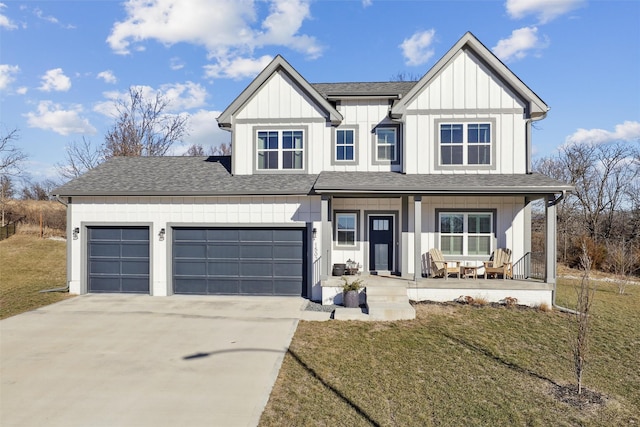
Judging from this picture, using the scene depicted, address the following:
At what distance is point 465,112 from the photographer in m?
12.1

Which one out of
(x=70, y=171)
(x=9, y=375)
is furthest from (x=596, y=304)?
(x=70, y=171)

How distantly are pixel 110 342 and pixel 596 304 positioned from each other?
13.5 m

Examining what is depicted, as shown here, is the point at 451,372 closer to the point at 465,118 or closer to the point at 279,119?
the point at 465,118

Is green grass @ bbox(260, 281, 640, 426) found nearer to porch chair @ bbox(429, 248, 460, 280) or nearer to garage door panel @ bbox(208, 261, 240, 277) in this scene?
porch chair @ bbox(429, 248, 460, 280)

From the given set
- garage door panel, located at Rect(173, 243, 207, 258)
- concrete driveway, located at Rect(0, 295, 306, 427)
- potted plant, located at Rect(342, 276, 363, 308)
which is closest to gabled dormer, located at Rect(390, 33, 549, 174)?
potted plant, located at Rect(342, 276, 363, 308)

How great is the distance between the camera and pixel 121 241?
12.0 meters

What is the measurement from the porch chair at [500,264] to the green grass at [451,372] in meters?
1.93

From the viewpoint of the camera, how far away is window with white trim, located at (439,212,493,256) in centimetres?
1210

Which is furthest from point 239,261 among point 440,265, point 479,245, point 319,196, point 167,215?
point 479,245

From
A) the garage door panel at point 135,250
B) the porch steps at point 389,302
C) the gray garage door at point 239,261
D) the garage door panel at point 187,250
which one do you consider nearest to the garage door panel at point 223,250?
the gray garage door at point 239,261

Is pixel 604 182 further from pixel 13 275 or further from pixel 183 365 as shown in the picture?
pixel 13 275

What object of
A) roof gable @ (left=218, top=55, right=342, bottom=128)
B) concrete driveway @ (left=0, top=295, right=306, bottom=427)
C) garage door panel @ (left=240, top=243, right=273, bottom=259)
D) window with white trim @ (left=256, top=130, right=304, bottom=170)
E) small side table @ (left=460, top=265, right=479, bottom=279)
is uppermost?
roof gable @ (left=218, top=55, right=342, bottom=128)

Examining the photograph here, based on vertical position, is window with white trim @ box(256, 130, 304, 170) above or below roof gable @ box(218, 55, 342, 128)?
below

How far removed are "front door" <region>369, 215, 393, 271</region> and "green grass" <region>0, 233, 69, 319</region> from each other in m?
10.0
